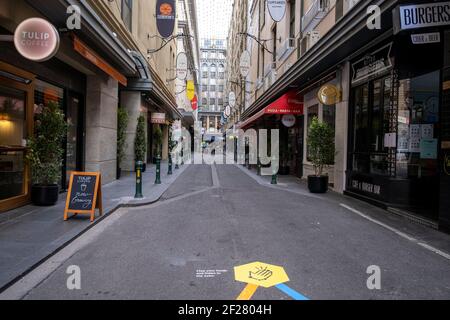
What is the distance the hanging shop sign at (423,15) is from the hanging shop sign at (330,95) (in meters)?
5.60

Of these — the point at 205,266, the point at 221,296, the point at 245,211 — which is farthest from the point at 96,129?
the point at 221,296

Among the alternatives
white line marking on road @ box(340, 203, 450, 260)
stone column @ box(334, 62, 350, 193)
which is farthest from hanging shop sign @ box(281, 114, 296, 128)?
white line marking on road @ box(340, 203, 450, 260)

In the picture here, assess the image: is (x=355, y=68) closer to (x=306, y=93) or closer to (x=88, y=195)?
(x=306, y=93)

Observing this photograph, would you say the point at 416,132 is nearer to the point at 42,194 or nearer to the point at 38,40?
the point at 38,40

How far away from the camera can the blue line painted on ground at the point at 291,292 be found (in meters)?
3.70

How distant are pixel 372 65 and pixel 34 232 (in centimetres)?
958

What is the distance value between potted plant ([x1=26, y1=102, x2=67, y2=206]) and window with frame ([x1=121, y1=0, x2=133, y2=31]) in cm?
872

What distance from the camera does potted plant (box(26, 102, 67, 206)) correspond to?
798 cm

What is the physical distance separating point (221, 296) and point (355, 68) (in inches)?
383

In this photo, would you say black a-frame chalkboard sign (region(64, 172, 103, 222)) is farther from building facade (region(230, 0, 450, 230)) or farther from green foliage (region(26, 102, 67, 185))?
building facade (region(230, 0, 450, 230))

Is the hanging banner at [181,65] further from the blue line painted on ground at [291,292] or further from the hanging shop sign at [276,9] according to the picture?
the blue line painted on ground at [291,292]

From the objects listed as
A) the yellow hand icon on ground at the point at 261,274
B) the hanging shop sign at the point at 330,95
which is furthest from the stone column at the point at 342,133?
the yellow hand icon on ground at the point at 261,274

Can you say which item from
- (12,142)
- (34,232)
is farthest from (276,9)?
(34,232)

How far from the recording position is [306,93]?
16.4 m
